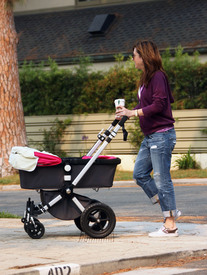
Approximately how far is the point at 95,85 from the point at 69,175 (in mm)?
14004

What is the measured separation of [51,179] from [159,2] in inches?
742

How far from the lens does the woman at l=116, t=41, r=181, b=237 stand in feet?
25.5

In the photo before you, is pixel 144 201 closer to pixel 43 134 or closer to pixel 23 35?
pixel 43 134

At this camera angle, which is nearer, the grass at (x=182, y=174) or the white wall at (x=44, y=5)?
the grass at (x=182, y=174)

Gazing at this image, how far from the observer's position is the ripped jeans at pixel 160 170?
779 cm

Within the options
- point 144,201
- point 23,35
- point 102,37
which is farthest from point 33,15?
point 144,201

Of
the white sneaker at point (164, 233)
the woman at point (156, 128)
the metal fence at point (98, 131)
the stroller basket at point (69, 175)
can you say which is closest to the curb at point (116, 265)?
the white sneaker at point (164, 233)

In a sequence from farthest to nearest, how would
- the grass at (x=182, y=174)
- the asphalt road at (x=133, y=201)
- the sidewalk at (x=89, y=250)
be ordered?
the grass at (x=182, y=174)
the asphalt road at (x=133, y=201)
the sidewalk at (x=89, y=250)

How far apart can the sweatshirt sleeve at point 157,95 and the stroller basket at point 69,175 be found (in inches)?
28.3

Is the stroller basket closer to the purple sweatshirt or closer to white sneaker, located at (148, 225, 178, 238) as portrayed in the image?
the purple sweatshirt

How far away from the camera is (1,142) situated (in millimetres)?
19109

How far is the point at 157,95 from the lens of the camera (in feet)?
25.3

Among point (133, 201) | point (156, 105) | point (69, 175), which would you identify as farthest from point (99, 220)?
point (133, 201)

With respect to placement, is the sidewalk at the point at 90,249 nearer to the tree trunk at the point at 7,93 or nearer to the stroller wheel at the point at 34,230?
the stroller wheel at the point at 34,230
